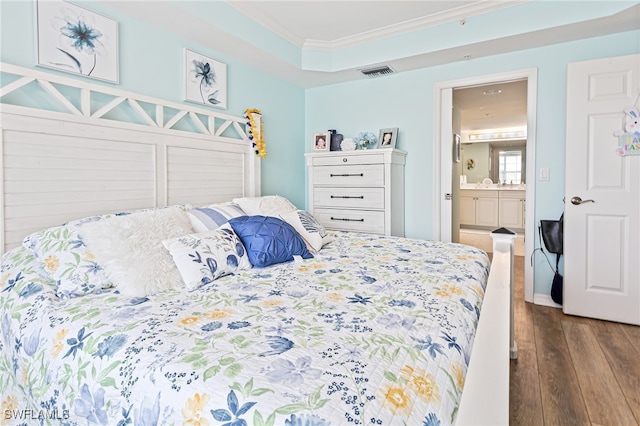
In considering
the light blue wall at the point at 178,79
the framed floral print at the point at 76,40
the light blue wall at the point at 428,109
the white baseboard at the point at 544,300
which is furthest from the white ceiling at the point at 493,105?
the framed floral print at the point at 76,40

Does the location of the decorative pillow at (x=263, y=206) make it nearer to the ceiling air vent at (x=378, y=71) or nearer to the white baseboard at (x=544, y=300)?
the ceiling air vent at (x=378, y=71)

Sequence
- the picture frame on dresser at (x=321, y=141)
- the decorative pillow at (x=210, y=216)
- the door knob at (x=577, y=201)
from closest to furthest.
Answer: the decorative pillow at (x=210, y=216) < the door knob at (x=577, y=201) < the picture frame on dresser at (x=321, y=141)

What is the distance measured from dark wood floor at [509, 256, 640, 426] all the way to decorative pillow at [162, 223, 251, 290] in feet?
4.92

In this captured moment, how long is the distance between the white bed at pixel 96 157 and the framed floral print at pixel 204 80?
15cm

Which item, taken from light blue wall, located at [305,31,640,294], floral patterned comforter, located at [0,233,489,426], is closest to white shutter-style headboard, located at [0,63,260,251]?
floral patterned comforter, located at [0,233,489,426]

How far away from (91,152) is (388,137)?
2529 millimetres

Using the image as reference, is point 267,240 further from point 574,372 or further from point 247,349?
point 574,372

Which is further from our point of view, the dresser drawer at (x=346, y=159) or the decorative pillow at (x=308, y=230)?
the dresser drawer at (x=346, y=159)

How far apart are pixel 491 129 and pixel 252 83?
582 cm

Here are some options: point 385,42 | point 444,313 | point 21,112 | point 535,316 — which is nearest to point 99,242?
point 21,112

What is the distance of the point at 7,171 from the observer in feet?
5.57

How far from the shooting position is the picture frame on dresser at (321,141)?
12.1 ft

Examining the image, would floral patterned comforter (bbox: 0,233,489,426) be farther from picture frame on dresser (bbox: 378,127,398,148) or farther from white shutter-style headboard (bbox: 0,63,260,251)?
picture frame on dresser (bbox: 378,127,398,148)

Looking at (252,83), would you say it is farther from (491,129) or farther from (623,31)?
(491,129)
